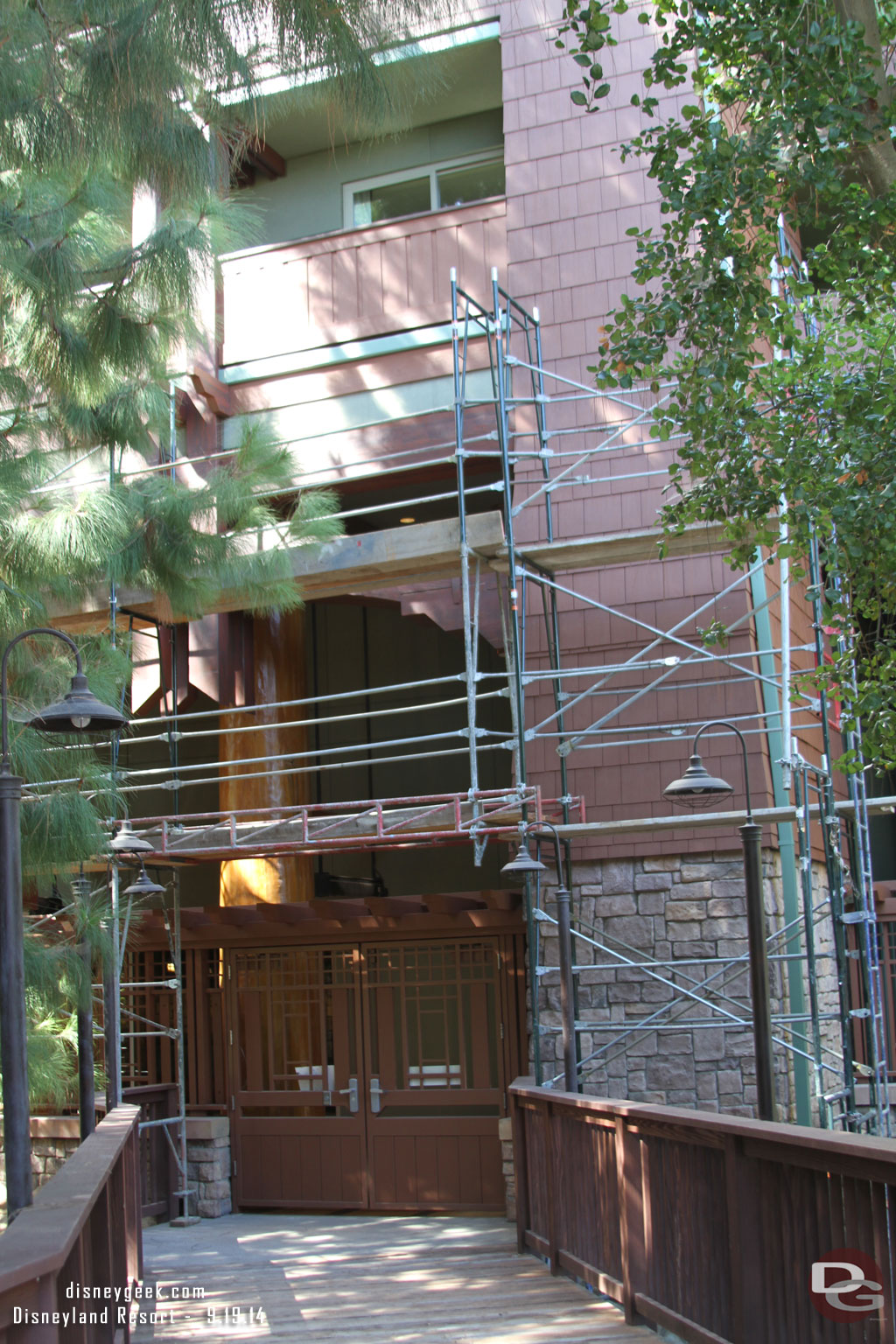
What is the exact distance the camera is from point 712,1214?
16.7 ft

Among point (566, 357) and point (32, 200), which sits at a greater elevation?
point (566, 357)

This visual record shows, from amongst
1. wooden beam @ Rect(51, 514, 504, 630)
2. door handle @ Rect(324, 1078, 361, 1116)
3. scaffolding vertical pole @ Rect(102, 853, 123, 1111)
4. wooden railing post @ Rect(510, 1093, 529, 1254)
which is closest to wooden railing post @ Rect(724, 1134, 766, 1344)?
wooden railing post @ Rect(510, 1093, 529, 1254)

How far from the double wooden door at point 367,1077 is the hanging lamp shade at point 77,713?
6.13m

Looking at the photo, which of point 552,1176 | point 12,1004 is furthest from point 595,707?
point 12,1004

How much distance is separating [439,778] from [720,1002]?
688 centimetres

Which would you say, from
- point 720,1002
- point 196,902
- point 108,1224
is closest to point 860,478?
point 720,1002

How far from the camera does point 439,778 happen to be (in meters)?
16.3

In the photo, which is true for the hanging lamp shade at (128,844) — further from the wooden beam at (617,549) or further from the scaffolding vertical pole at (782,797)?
the scaffolding vertical pole at (782,797)

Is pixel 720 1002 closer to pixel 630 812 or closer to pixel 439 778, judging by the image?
pixel 630 812

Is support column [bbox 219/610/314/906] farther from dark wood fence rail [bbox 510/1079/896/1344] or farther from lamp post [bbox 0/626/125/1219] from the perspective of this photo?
lamp post [bbox 0/626/125/1219]

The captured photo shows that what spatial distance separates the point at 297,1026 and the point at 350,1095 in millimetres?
810

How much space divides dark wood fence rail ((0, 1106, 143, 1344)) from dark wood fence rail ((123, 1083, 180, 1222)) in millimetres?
4260

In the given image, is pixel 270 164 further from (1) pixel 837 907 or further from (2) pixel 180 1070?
(1) pixel 837 907

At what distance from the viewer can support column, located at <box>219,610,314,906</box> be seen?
1205cm
